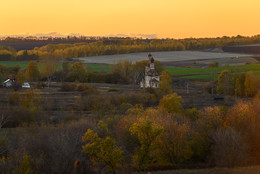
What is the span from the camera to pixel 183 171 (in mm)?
18266

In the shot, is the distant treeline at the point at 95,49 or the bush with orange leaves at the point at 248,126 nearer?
the bush with orange leaves at the point at 248,126

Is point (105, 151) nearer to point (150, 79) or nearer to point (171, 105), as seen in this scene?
point (171, 105)

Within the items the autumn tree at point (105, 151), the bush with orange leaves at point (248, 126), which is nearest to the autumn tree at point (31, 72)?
the bush with orange leaves at point (248, 126)

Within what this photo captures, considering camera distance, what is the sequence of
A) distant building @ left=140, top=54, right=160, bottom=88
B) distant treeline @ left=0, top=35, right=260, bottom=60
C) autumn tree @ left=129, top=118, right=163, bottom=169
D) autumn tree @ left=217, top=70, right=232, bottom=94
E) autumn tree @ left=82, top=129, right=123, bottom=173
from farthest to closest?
distant treeline @ left=0, top=35, right=260, bottom=60 → distant building @ left=140, top=54, right=160, bottom=88 → autumn tree @ left=217, top=70, right=232, bottom=94 → autumn tree @ left=129, top=118, right=163, bottom=169 → autumn tree @ left=82, top=129, right=123, bottom=173

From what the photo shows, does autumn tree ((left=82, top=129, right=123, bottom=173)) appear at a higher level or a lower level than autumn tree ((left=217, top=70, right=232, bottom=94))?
higher

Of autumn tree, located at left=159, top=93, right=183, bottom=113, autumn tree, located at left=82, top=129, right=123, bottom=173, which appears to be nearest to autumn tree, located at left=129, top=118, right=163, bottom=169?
autumn tree, located at left=82, top=129, right=123, bottom=173

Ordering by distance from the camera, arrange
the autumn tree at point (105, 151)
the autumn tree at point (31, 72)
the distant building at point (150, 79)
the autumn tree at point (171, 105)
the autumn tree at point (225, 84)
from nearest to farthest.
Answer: the autumn tree at point (105, 151) < the autumn tree at point (171, 105) < the autumn tree at point (225, 84) < the distant building at point (150, 79) < the autumn tree at point (31, 72)

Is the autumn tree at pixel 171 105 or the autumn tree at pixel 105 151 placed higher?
the autumn tree at pixel 105 151

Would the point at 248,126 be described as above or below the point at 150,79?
above

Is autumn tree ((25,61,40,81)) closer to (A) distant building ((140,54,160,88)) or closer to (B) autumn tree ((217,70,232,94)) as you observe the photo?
(A) distant building ((140,54,160,88))

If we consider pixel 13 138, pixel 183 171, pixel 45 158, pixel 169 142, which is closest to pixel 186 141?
pixel 169 142

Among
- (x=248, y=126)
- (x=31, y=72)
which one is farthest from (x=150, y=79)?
(x=248, y=126)

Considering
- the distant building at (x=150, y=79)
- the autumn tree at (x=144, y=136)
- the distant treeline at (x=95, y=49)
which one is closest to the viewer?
the autumn tree at (x=144, y=136)

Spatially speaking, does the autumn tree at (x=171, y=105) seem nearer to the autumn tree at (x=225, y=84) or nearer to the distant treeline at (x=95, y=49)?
the autumn tree at (x=225, y=84)
